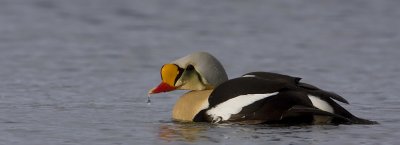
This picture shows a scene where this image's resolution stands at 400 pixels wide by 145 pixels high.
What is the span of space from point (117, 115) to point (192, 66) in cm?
73

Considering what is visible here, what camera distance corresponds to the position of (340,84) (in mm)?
12156

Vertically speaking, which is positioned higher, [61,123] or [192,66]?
[192,66]

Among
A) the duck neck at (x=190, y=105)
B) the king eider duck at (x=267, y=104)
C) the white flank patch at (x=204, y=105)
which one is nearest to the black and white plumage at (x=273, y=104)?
the king eider duck at (x=267, y=104)

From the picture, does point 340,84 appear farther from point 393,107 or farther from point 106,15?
point 106,15

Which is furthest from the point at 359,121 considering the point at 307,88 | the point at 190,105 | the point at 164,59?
the point at 164,59

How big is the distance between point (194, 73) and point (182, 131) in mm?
1029

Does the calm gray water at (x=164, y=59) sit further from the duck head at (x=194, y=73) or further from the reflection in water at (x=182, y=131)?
the duck head at (x=194, y=73)

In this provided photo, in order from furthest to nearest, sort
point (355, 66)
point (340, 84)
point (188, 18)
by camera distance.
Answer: point (188, 18), point (355, 66), point (340, 84)

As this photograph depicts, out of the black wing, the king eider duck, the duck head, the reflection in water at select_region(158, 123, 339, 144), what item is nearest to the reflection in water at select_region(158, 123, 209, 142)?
the reflection in water at select_region(158, 123, 339, 144)

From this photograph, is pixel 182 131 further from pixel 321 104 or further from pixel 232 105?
pixel 321 104

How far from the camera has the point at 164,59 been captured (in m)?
14.1

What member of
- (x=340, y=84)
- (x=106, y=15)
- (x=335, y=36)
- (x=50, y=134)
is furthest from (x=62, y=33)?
(x=50, y=134)

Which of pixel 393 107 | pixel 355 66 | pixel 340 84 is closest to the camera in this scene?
pixel 393 107

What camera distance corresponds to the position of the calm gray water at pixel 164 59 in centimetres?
902
